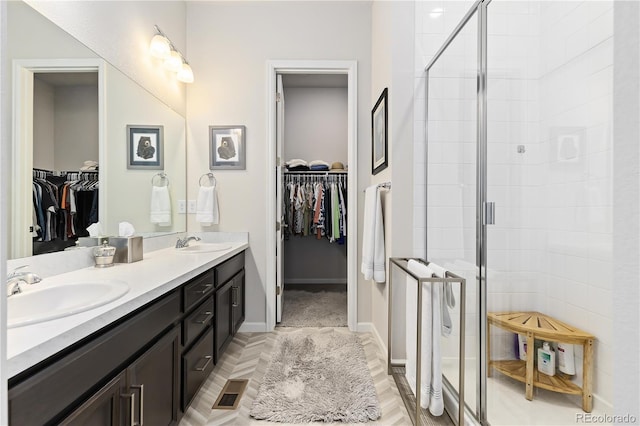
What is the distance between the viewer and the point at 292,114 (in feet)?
14.3

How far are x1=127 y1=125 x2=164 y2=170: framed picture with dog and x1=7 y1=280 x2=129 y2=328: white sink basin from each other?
105cm

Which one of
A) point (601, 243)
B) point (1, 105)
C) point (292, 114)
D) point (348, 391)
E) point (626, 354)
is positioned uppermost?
point (292, 114)

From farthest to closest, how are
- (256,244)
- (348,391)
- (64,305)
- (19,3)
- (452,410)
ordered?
(256,244)
(348,391)
(452,410)
(19,3)
(64,305)

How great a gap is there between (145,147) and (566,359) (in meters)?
2.55

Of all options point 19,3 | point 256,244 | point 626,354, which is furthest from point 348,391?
point 19,3

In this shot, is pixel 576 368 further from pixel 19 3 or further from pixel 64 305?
pixel 19 3

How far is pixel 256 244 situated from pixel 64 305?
1674 mm

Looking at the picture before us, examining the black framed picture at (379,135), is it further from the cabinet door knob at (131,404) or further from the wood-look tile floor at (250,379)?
the cabinet door knob at (131,404)

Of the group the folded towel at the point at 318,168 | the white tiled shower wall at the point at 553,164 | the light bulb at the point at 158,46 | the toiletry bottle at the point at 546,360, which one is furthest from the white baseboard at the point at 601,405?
the folded towel at the point at 318,168

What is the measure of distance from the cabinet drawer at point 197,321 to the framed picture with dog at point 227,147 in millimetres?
1314

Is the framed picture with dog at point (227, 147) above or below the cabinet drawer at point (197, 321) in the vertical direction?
above

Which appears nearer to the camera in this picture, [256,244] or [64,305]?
[64,305]

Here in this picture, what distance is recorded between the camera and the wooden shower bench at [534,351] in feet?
3.19

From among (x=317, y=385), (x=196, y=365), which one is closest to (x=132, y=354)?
(x=196, y=365)
